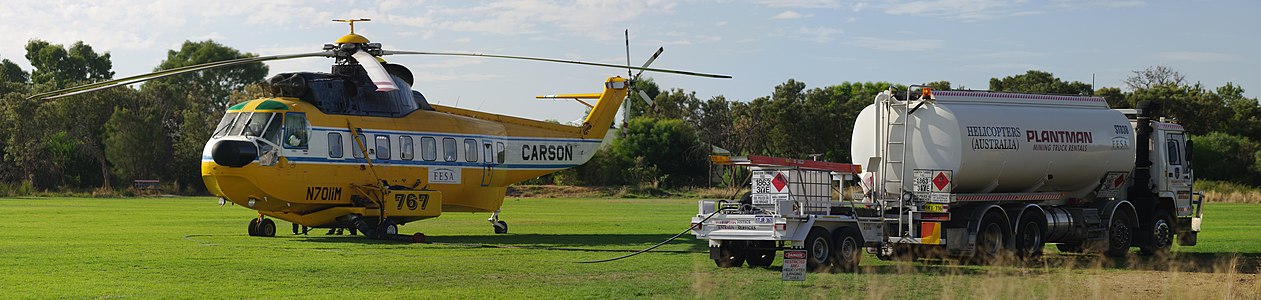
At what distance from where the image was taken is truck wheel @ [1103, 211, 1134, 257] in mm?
25641

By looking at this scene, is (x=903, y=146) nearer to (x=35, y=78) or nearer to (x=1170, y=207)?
(x=1170, y=207)

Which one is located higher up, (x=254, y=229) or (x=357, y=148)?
(x=357, y=148)

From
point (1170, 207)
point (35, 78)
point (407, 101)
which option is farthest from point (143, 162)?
point (1170, 207)

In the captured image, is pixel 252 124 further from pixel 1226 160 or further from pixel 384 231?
pixel 1226 160

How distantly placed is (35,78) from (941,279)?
115 m

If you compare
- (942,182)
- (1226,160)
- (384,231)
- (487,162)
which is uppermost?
(1226,160)

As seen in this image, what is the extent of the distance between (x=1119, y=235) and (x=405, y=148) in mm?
14911

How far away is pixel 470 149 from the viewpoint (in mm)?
32000

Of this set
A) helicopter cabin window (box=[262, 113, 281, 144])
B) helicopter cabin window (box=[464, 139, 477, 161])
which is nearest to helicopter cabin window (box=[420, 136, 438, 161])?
helicopter cabin window (box=[464, 139, 477, 161])

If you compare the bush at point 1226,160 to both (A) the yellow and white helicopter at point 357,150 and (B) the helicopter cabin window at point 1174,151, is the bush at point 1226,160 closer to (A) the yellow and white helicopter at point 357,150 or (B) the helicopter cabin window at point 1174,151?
(B) the helicopter cabin window at point 1174,151

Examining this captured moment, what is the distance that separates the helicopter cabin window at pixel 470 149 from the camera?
1256 inches

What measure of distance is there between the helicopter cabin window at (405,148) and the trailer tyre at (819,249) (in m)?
12.5

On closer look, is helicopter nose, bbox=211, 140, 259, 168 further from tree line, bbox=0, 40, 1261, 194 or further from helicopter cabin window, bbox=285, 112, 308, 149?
tree line, bbox=0, 40, 1261, 194

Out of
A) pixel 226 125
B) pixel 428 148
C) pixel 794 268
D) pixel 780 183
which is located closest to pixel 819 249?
pixel 780 183
